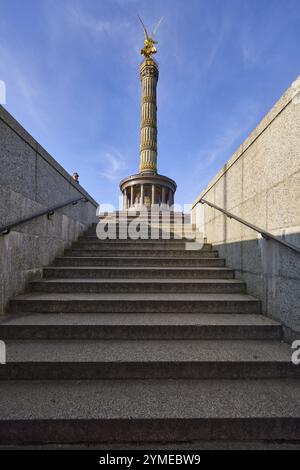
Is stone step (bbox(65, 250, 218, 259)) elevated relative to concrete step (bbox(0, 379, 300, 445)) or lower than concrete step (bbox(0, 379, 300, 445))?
elevated

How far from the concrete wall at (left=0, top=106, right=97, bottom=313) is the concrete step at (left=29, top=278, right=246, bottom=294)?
0.42 meters

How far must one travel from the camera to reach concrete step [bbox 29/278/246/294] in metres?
3.55

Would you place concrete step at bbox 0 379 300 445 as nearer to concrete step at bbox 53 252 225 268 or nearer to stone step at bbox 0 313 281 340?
stone step at bbox 0 313 281 340

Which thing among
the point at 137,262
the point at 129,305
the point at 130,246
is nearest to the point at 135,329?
the point at 129,305

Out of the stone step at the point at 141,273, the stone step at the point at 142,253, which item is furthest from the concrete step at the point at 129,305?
the stone step at the point at 142,253

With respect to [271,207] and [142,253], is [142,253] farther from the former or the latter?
[271,207]

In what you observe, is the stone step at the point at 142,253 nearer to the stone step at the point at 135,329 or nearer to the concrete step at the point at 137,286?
the concrete step at the point at 137,286

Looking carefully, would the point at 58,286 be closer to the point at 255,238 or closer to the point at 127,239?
the point at 127,239

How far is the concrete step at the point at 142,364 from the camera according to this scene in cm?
212

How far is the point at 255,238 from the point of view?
3.51 m

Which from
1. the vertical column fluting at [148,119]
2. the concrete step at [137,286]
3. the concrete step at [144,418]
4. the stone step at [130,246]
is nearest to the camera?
the concrete step at [144,418]

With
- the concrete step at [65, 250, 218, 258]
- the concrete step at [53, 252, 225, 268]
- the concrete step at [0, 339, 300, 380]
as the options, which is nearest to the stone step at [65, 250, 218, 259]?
the concrete step at [65, 250, 218, 258]

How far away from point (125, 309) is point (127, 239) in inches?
110

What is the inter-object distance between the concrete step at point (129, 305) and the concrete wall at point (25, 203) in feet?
1.17
